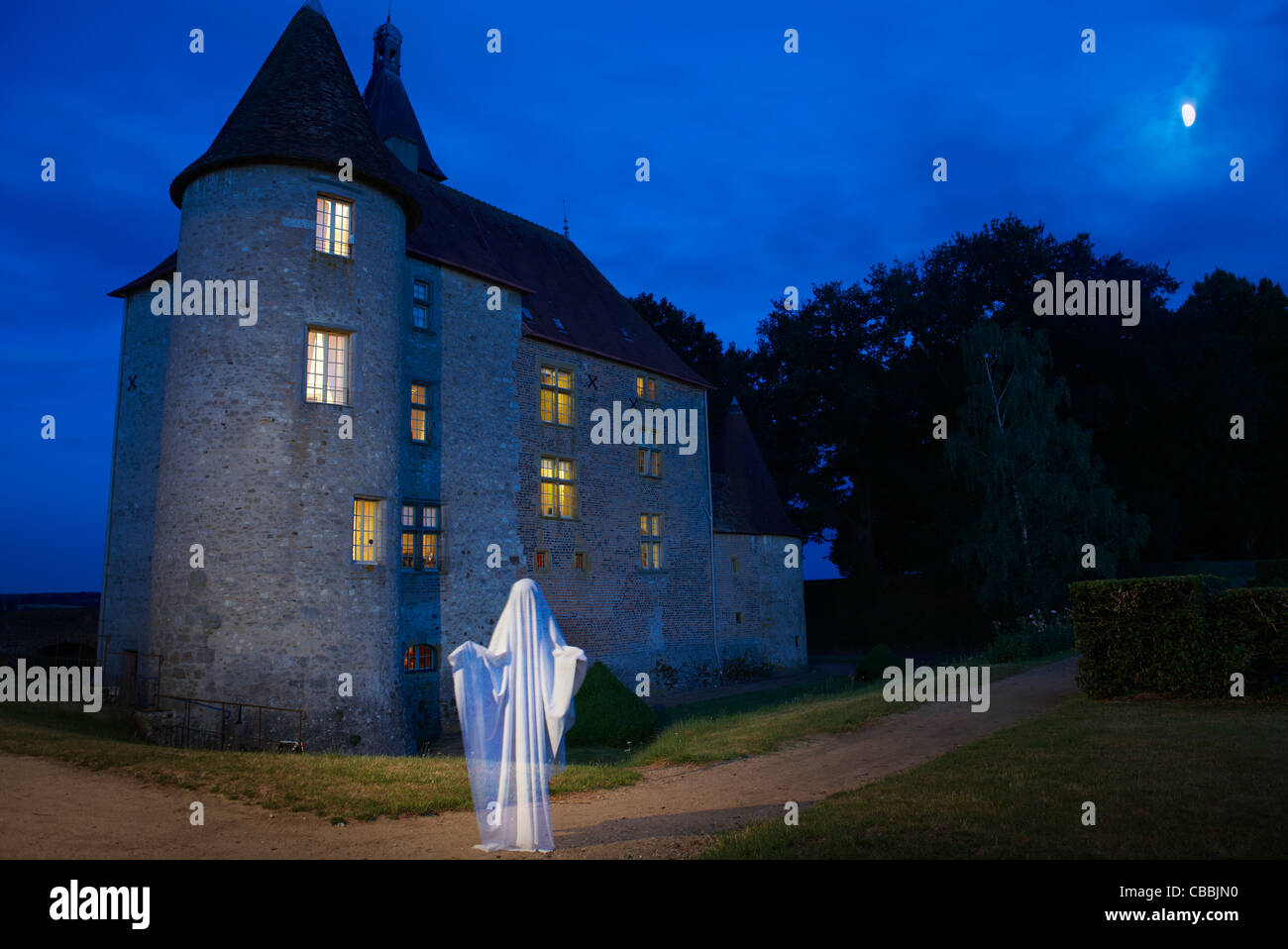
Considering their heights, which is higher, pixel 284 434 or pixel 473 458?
pixel 473 458

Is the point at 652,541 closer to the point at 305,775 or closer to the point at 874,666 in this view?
the point at 874,666

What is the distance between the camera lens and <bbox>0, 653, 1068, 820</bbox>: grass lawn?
919cm

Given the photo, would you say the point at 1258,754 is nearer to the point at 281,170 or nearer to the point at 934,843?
the point at 934,843

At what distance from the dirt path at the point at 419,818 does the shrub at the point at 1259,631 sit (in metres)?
3.86

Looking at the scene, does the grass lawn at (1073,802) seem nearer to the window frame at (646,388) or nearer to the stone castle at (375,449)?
the stone castle at (375,449)

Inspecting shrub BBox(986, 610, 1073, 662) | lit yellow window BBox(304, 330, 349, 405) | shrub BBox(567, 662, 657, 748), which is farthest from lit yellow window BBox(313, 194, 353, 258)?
shrub BBox(986, 610, 1073, 662)

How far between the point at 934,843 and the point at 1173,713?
7.34 meters

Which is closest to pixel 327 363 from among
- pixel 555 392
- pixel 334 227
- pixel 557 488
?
pixel 334 227

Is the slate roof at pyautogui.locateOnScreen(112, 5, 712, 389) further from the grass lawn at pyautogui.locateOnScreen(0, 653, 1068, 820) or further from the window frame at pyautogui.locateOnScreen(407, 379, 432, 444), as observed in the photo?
the grass lawn at pyautogui.locateOnScreen(0, 653, 1068, 820)

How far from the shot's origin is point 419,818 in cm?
866

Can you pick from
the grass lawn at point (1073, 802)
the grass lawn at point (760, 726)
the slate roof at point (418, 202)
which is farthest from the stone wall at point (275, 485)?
the grass lawn at point (1073, 802)

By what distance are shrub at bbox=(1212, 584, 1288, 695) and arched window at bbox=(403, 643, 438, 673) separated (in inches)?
595

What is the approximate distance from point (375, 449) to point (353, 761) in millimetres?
6302

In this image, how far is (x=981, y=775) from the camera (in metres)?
8.54
